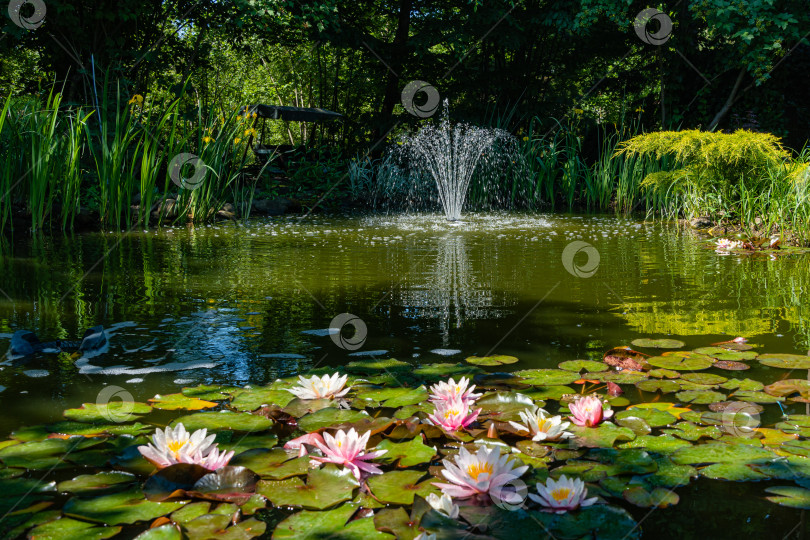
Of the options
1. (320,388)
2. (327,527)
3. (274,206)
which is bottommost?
(327,527)

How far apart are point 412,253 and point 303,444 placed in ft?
10.5

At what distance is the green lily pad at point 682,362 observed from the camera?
2.02m

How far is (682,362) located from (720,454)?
A: 2.27ft

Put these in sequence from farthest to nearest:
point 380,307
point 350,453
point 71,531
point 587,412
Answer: point 380,307, point 587,412, point 350,453, point 71,531

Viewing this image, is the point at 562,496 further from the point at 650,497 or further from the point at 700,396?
the point at 700,396

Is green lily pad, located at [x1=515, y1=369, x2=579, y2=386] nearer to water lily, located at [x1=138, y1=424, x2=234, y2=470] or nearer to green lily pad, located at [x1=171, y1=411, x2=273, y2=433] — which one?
green lily pad, located at [x1=171, y1=411, x2=273, y2=433]

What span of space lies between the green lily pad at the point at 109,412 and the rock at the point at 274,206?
6.19 m

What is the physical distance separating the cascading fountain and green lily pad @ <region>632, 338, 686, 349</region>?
17.4 feet

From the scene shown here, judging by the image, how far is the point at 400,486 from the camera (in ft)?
4.27

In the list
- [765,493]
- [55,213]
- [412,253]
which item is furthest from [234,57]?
[765,493]

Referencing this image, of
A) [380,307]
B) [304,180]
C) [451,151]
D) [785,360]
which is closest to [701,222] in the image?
[451,151]

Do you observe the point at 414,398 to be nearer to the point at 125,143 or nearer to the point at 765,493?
the point at 765,493

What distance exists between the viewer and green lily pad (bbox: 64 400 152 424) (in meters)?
1.64

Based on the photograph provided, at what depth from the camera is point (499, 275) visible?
3699mm
